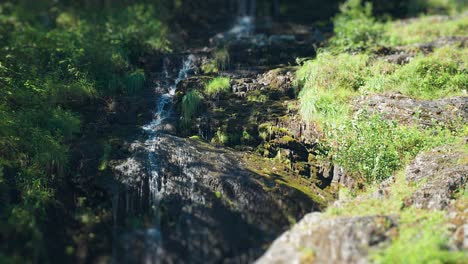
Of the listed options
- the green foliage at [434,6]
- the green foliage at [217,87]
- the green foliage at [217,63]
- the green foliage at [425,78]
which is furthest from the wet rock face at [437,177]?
the green foliage at [434,6]

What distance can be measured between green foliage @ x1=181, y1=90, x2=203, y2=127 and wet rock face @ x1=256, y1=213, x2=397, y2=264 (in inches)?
208

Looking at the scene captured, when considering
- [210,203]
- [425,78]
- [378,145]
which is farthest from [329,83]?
[210,203]

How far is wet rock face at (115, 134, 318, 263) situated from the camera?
7078 mm

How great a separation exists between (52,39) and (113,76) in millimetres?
2602

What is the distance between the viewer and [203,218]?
25.4 ft

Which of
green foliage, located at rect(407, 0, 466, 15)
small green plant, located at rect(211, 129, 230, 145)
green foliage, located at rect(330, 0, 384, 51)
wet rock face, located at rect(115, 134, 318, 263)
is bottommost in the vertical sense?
wet rock face, located at rect(115, 134, 318, 263)

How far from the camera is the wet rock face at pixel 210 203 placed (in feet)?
23.2

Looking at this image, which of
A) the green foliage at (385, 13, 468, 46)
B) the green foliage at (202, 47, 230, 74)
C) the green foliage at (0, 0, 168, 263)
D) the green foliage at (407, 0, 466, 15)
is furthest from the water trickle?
the green foliage at (407, 0, 466, 15)

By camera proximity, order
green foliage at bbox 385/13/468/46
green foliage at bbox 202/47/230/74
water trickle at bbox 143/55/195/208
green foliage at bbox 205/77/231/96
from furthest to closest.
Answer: green foliage at bbox 385/13/468/46
green foliage at bbox 202/47/230/74
green foliage at bbox 205/77/231/96
water trickle at bbox 143/55/195/208

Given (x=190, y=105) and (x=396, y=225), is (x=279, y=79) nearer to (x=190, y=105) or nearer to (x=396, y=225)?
(x=190, y=105)

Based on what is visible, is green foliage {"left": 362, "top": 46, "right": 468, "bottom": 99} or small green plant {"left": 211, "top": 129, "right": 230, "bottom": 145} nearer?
small green plant {"left": 211, "top": 129, "right": 230, "bottom": 145}

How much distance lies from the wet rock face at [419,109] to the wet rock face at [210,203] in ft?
10.9

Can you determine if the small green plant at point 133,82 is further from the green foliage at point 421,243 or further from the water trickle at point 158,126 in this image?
the green foliage at point 421,243

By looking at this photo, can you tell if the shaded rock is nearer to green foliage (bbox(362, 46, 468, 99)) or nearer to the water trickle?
green foliage (bbox(362, 46, 468, 99))
